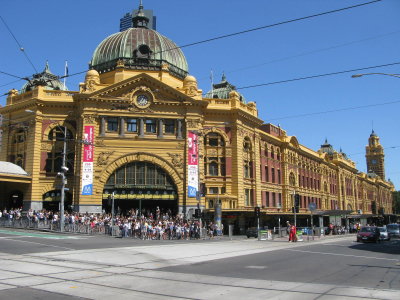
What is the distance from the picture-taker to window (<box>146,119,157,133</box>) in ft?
157

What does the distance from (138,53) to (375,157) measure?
144374 millimetres

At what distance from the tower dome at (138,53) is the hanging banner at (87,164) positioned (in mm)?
10209

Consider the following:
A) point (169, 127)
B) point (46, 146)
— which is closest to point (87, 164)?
point (46, 146)

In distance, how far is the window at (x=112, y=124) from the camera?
1855 inches

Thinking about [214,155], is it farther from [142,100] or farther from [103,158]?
[103,158]

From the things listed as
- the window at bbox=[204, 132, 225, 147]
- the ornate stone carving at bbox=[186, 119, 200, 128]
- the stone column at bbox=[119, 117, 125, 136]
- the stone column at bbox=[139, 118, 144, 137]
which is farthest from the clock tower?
the stone column at bbox=[119, 117, 125, 136]

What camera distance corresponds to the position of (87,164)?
44906mm

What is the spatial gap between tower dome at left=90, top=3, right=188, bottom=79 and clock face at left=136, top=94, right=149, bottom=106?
552cm

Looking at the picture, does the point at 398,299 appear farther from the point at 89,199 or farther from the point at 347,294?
the point at 89,199

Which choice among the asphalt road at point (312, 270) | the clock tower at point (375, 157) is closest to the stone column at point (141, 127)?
the asphalt road at point (312, 270)

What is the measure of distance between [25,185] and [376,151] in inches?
6132

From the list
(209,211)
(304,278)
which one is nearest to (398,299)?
(304,278)

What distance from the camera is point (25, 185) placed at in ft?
154

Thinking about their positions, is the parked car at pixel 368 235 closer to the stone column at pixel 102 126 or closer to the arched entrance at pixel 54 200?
the stone column at pixel 102 126
